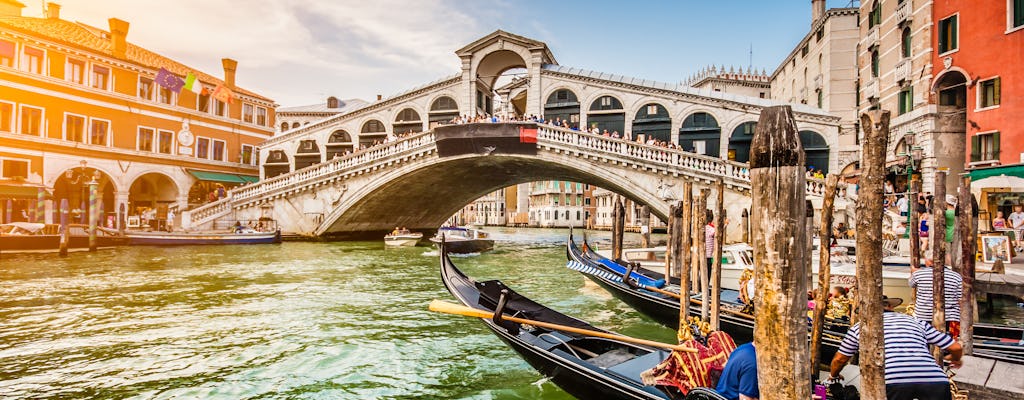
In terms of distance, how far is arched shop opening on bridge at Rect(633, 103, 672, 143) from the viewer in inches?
703

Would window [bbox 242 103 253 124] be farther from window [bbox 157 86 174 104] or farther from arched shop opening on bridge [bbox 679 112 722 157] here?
arched shop opening on bridge [bbox 679 112 722 157]

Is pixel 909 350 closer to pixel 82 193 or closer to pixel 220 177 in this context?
pixel 220 177

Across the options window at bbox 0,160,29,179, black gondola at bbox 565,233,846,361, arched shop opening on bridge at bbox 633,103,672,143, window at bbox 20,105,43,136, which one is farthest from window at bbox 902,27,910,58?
window at bbox 0,160,29,179

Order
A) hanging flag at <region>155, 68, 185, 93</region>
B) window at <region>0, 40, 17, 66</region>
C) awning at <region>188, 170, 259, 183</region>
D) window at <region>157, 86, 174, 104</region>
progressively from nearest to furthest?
window at <region>0, 40, 17, 66</region>
hanging flag at <region>155, 68, 185, 93</region>
window at <region>157, 86, 174, 104</region>
awning at <region>188, 170, 259, 183</region>

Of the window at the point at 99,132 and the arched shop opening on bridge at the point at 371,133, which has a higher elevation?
the arched shop opening on bridge at the point at 371,133

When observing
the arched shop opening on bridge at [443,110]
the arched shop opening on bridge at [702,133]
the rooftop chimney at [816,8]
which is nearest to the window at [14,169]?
the arched shop opening on bridge at [443,110]

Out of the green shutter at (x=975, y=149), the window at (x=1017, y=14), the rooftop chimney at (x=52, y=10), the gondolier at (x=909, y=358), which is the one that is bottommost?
the gondolier at (x=909, y=358)

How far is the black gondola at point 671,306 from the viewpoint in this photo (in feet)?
15.9

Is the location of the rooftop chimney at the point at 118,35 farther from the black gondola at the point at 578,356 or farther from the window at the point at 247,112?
the black gondola at the point at 578,356

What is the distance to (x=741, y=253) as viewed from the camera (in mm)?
8867

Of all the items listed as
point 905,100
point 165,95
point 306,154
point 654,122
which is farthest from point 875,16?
point 165,95

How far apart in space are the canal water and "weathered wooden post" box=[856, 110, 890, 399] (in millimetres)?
2242

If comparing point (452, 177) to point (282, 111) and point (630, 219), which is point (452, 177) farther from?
point (630, 219)

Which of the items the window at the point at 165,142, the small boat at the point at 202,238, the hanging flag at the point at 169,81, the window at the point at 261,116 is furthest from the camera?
the window at the point at 261,116
